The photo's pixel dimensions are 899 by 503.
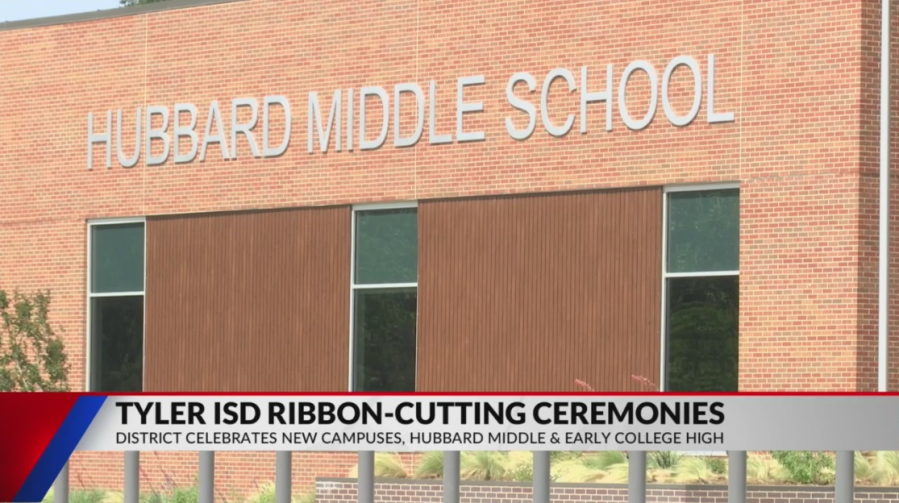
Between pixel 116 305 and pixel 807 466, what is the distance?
47.6 feet

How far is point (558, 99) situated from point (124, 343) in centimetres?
933

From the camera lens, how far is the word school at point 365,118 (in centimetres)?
2580

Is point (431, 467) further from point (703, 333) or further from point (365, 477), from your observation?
point (365, 477)

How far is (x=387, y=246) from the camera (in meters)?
28.6

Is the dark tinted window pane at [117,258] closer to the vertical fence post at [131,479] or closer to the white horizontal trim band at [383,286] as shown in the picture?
the white horizontal trim band at [383,286]

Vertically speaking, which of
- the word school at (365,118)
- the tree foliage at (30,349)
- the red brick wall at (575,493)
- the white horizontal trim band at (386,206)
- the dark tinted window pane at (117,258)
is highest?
the word school at (365,118)

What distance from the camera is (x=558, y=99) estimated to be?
87.6 feet

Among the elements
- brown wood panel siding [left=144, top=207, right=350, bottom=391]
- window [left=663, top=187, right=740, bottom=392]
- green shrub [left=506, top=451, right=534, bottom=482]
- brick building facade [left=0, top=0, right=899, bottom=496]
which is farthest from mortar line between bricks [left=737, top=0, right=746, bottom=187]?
brown wood panel siding [left=144, top=207, right=350, bottom=391]

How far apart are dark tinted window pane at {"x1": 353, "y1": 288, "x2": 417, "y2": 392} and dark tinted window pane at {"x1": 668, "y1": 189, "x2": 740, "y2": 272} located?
462 cm

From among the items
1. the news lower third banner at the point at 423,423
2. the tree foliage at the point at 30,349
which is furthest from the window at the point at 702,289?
the news lower third banner at the point at 423,423

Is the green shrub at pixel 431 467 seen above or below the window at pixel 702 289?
below

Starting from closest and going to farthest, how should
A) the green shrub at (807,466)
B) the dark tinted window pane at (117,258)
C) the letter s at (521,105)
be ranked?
the green shrub at (807,466)
the letter s at (521,105)
the dark tinted window pane at (117,258)

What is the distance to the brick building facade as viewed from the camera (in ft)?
80.8

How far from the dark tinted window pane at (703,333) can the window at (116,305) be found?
33.0ft
